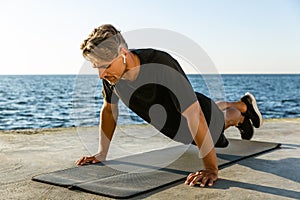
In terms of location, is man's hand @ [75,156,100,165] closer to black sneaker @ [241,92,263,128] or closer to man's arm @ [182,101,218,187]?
man's arm @ [182,101,218,187]

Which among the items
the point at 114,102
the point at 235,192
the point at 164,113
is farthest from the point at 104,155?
the point at 235,192

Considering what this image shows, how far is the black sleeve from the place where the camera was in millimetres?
2598

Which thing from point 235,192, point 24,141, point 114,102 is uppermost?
point 114,102

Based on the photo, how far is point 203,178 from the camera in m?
2.22

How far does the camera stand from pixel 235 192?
6.87 ft

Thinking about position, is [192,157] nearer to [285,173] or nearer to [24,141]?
[285,173]

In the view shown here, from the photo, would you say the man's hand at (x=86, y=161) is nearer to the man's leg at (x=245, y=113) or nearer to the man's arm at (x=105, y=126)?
the man's arm at (x=105, y=126)

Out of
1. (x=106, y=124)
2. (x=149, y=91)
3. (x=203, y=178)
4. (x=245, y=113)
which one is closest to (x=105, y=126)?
(x=106, y=124)

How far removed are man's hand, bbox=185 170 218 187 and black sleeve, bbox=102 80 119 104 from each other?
753mm

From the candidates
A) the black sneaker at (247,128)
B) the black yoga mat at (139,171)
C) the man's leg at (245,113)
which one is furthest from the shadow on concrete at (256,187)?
the black sneaker at (247,128)

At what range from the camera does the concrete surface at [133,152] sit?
2074 millimetres

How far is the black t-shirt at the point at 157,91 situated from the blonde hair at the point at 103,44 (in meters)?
0.21

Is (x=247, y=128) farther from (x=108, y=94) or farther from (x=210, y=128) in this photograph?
(x=108, y=94)

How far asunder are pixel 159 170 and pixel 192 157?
17.8 inches
